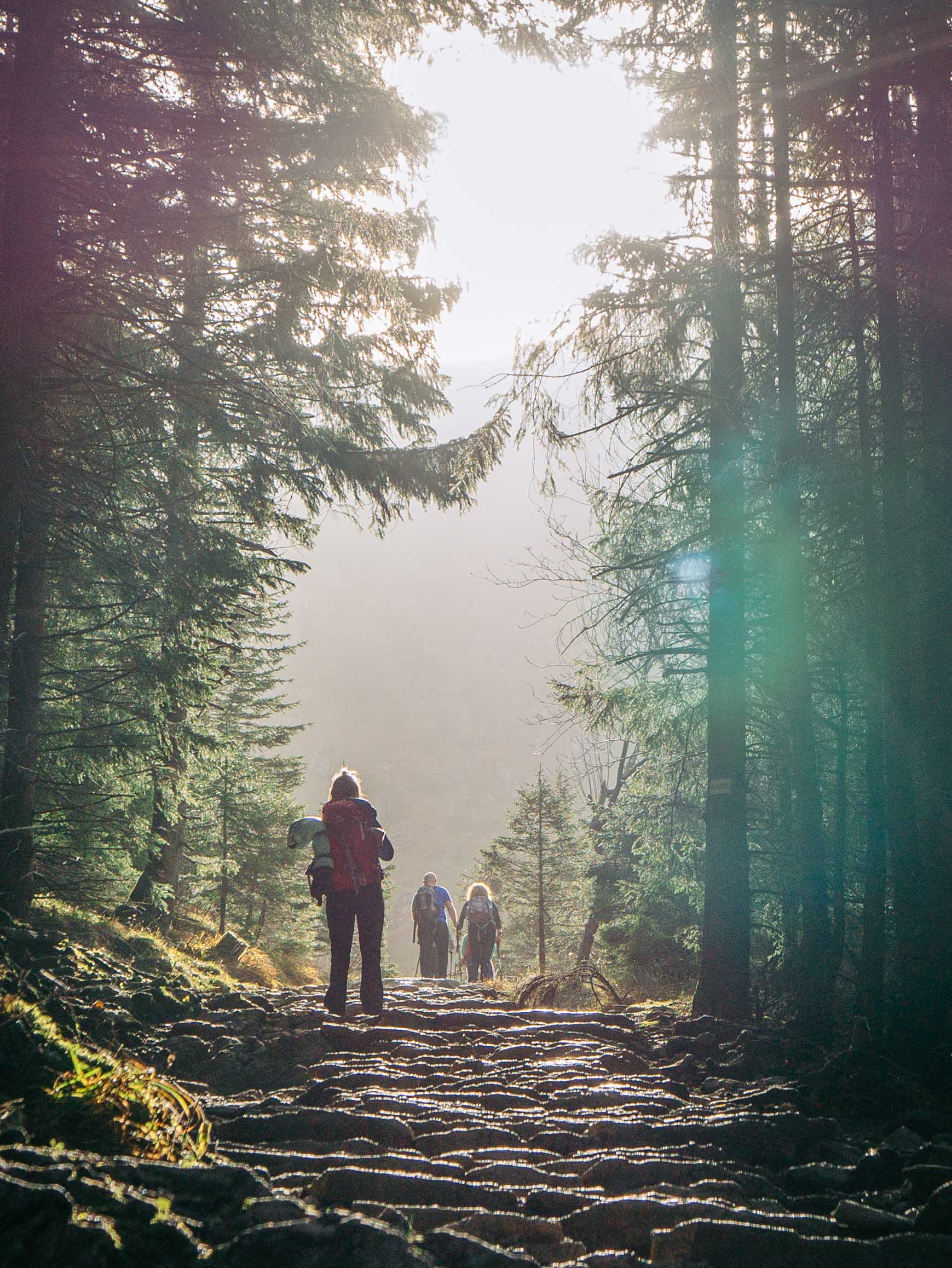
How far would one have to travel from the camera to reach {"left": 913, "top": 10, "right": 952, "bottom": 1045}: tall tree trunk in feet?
23.5

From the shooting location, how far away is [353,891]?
915cm

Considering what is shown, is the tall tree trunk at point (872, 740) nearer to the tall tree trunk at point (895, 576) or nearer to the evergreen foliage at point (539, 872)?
the tall tree trunk at point (895, 576)

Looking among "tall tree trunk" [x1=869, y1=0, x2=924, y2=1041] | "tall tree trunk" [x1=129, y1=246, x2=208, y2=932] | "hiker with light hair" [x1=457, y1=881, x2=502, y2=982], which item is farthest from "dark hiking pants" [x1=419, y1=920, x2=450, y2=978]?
"tall tree trunk" [x1=869, y1=0, x2=924, y2=1041]

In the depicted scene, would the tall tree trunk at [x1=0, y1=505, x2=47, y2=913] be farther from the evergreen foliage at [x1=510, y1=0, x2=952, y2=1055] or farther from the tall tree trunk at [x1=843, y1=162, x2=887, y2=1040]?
the tall tree trunk at [x1=843, y1=162, x2=887, y2=1040]

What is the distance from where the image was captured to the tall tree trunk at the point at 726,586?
9.55 meters

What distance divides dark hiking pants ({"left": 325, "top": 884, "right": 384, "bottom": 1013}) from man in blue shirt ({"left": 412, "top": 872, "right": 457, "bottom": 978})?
7.69m

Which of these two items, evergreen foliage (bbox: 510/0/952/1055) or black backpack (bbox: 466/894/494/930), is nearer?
evergreen foliage (bbox: 510/0/952/1055)

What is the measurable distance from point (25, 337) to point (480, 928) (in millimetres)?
13278

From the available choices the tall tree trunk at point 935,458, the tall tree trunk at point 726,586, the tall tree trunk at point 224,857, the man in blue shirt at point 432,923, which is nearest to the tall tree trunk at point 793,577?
the tall tree trunk at point 726,586

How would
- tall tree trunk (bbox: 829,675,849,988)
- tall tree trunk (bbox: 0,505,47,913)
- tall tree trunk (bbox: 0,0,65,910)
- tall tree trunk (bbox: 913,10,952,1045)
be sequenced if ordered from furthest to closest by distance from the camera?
tall tree trunk (bbox: 829,675,849,988)
tall tree trunk (bbox: 0,505,47,913)
tall tree trunk (bbox: 0,0,65,910)
tall tree trunk (bbox: 913,10,952,1045)

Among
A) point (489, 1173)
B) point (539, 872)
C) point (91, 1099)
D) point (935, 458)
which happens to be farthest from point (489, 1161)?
point (539, 872)

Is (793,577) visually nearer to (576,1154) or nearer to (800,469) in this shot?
(800,469)

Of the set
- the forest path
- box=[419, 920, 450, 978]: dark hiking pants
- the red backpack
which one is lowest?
box=[419, 920, 450, 978]: dark hiking pants

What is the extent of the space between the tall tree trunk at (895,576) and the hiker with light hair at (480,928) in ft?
34.6
